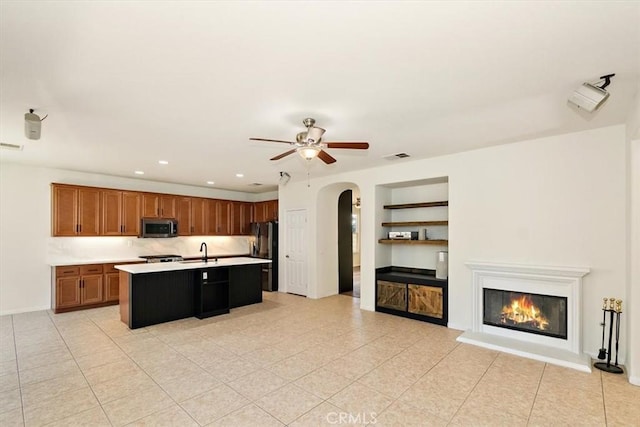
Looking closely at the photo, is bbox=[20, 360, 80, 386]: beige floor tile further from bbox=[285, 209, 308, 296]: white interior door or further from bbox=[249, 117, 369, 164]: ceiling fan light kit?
bbox=[285, 209, 308, 296]: white interior door

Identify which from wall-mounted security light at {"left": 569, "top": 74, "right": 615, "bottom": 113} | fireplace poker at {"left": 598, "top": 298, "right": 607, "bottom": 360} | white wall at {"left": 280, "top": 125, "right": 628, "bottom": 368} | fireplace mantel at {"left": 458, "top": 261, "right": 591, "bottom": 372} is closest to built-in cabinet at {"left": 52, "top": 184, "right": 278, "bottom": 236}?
white wall at {"left": 280, "top": 125, "right": 628, "bottom": 368}

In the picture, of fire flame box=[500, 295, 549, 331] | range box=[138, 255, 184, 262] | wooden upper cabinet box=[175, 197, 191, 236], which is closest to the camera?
fire flame box=[500, 295, 549, 331]

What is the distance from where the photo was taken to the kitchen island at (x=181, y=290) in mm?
4863

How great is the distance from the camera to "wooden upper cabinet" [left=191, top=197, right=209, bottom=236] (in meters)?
7.98

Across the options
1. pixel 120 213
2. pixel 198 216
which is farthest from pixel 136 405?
pixel 198 216

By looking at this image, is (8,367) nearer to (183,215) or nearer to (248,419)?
(248,419)

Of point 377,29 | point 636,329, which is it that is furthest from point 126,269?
point 636,329

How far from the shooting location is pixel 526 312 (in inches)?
165

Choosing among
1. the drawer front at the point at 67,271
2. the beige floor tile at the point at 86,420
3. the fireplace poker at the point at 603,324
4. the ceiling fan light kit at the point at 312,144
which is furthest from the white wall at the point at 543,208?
the drawer front at the point at 67,271

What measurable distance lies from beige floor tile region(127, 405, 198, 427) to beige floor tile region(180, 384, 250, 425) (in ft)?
0.15

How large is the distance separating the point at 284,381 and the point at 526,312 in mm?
3303

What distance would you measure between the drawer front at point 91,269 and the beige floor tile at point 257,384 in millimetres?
4631

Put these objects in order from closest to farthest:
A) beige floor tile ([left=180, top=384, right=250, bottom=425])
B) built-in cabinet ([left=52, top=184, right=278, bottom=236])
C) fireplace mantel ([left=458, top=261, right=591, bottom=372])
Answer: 1. beige floor tile ([left=180, top=384, right=250, bottom=425])
2. fireplace mantel ([left=458, top=261, right=591, bottom=372])
3. built-in cabinet ([left=52, top=184, right=278, bottom=236])

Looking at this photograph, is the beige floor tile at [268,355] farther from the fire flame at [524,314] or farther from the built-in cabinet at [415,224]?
the fire flame at [524,314]
